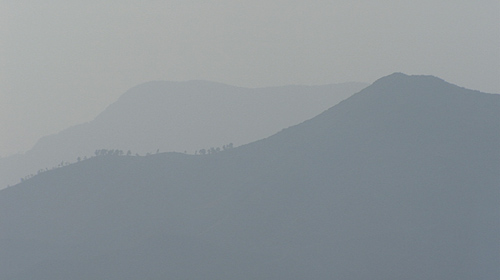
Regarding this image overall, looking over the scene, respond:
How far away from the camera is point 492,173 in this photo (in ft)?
557

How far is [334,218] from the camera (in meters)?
169

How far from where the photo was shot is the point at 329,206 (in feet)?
568

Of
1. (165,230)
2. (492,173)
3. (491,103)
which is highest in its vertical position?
(491,103)

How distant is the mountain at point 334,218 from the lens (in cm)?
15600

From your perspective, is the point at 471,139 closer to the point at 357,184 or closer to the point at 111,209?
the point at 357,184

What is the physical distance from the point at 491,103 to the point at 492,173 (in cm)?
3073

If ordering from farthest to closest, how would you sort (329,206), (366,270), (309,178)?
1. (309,178)
2. (329,206)
3. (366,270)

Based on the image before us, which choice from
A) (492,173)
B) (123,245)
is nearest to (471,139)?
(492,173)

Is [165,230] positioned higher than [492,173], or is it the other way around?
[492,173]

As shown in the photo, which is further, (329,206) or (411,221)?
(329,206)

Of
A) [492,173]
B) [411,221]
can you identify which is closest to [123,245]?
[411,221]

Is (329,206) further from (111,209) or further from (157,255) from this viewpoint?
(111,209)

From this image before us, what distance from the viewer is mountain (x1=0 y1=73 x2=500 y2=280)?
156 metres

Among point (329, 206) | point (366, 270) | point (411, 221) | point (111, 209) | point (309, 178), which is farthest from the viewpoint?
point (111, 209)
